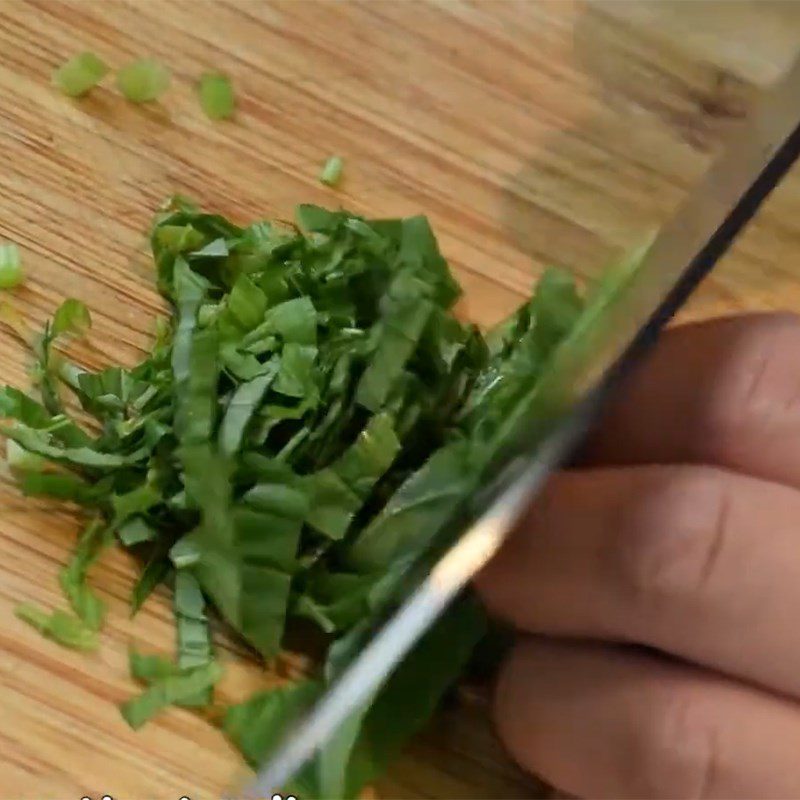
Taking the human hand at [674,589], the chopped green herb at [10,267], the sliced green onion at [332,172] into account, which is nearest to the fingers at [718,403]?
the human hand at [674,589]

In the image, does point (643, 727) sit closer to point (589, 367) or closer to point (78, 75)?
point (589, 367)

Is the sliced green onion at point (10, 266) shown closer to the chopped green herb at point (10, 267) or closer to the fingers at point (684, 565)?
the chopped green herb at point (10, 267)

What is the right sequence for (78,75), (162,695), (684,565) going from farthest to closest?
(78,75) < (162,695) < (684,565)

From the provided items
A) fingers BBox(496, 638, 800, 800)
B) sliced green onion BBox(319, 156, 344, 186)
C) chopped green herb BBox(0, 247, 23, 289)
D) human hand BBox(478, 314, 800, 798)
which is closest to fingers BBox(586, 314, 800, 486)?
human hand BBox(478, 314, 800, 798)

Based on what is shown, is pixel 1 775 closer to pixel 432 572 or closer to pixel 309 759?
pixel 309 759

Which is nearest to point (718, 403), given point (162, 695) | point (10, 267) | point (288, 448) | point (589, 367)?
point (589, 367)

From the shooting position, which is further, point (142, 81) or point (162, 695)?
point (142, 81)

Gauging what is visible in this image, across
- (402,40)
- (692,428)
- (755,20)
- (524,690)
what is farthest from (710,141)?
(524,690)
